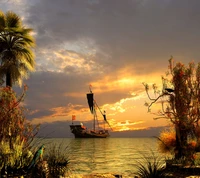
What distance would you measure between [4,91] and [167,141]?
1101cm

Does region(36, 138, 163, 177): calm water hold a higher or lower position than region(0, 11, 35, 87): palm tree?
lower

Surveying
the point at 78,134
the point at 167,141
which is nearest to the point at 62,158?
the point at 167,141

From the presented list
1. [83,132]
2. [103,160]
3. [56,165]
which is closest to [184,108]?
[56,165]

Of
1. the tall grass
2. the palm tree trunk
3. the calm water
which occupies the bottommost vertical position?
the calm water

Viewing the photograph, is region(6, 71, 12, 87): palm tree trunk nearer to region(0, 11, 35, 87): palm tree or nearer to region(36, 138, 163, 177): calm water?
region(0, 11, 35, 87): palm tree

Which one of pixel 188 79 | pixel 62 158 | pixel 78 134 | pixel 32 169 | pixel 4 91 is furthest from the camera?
pixel 78 134

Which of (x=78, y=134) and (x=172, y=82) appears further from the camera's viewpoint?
(x=78, y=134)

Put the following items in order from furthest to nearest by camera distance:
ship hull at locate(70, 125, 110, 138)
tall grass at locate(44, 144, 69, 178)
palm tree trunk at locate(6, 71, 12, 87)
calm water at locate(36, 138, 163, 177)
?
ship hull at locate(70, 125, 110, 138)
calm water at locate(36, 138, 163, 177)
palm tree trunk at locate(6, 71, 12, 87)
tall grass at locate(44, 144, 69, 178)

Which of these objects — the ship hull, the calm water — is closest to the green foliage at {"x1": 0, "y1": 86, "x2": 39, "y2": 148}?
the calm water

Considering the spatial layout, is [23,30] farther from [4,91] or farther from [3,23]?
[4,91]

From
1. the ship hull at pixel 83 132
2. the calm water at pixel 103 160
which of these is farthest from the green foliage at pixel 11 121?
the ship hull at pixel 83 132

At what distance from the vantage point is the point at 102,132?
19050cm

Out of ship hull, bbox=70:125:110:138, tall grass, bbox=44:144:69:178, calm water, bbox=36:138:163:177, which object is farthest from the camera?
ship hull, bbox=70:125:110:138

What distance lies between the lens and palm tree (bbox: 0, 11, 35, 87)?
871 inches
